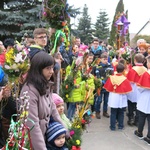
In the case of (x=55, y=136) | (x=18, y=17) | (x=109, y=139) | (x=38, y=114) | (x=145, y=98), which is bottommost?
(x=109, y=139)

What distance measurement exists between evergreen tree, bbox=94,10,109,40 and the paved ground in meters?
29.4

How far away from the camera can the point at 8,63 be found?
7.41 ft

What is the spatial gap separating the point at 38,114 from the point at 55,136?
365mm

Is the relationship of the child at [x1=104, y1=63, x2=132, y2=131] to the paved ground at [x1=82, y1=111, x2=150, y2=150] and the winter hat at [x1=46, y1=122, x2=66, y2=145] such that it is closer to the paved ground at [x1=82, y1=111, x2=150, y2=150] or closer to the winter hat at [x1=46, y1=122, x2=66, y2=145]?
the paved ground at [x1=82, y1=111, x2=150, y2=150]

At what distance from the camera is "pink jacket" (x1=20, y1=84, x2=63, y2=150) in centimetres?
231

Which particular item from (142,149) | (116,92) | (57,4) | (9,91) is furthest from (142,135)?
(9,91)

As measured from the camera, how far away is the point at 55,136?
2.61m

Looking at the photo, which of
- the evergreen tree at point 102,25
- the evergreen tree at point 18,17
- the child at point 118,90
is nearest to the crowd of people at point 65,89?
the child at point 118,90

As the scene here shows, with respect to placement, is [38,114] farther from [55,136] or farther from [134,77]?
[134,77]

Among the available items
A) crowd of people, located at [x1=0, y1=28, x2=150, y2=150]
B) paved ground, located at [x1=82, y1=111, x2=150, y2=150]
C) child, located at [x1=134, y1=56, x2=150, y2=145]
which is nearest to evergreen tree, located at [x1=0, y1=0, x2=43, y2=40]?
crowd of people, located at [x1=0, y1=28, x2=150, y2=150]

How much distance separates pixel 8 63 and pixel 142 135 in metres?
3.95

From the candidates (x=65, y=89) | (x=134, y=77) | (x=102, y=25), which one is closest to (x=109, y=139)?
(x=65, y=89)

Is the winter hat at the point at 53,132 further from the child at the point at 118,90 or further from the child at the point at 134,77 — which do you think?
the child at the point at 134,77

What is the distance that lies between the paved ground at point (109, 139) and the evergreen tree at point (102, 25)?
29.4 metres
